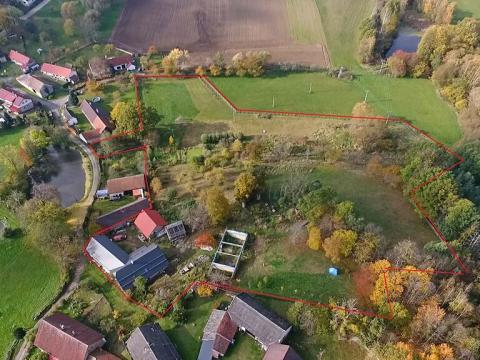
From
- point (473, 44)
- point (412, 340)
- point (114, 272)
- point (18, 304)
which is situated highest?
point (473, 44)

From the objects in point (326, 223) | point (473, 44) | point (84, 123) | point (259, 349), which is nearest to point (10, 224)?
point (84, 123)

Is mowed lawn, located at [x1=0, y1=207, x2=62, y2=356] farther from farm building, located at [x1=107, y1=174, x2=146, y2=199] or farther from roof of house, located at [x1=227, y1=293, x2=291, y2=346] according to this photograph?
roof of house, located at [x1=227, y1=293, x2=291, y2=346]

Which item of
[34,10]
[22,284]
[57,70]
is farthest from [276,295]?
[34,10]

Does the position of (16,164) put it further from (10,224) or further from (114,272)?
(114,272)

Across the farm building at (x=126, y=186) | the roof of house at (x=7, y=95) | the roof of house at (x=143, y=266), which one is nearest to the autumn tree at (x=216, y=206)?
the roof of house at (x=143, y=266)

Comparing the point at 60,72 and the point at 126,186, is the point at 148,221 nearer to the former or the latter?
the point at 126,186

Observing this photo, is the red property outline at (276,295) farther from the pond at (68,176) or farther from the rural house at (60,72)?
the rural house at (60,72)
